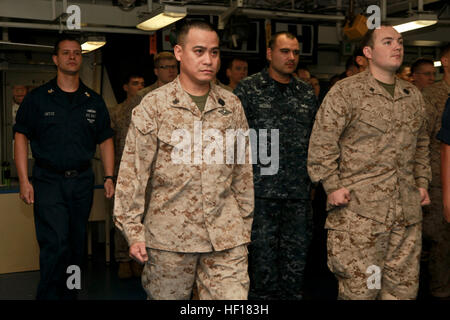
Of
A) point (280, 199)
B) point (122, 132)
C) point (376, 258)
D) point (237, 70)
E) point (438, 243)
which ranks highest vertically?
point (237, 70)

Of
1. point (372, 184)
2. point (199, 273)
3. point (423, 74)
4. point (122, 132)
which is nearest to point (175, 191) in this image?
point (199, 273)

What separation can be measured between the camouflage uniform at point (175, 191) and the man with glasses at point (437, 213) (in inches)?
95.1

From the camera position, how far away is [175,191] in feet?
8.95

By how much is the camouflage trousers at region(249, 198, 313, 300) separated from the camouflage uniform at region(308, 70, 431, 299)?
721 mm

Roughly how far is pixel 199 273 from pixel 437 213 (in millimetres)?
2573

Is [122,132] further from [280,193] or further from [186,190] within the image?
[186,190]

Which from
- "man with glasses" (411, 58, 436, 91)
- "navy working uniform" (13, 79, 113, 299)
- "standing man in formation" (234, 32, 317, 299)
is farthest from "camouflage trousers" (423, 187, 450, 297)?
"navy working uniform" (13, 79, 113, 299)

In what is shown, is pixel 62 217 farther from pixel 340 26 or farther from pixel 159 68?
pixel 340 26

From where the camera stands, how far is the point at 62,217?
12.9 feet

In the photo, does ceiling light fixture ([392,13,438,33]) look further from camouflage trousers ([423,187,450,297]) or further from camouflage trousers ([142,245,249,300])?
camouflage trousers ([142,245,249,300])

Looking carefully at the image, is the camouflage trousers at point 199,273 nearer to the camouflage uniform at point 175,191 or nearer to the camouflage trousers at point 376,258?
the camouflage uniform at point 175,191

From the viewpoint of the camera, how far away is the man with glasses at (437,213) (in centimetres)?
462
